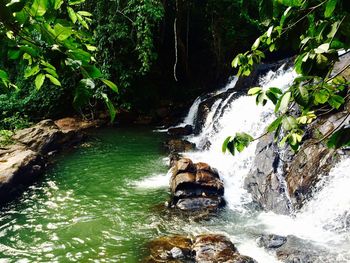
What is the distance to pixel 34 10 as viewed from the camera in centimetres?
94

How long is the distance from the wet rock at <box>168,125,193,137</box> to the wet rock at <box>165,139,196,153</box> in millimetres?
962

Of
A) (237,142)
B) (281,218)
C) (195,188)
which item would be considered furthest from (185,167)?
(237,142)

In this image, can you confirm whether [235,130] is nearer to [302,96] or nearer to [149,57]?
[149,57]

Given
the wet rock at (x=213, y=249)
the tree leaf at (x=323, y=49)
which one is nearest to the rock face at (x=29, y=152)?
the wet rock at (x=213, y=249)

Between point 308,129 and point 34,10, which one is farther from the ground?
point 34,10

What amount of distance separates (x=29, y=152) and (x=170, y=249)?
5.86m

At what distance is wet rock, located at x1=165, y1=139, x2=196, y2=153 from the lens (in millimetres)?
11204

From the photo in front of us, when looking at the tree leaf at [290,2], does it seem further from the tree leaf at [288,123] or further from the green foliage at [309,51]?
the tree leaf at [288,123]

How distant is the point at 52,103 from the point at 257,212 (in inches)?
418

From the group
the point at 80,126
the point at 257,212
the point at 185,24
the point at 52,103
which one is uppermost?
the point at 185,24

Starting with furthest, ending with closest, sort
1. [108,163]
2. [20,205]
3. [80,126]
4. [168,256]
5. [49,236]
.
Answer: [80,126] < [108,163] < [20,205] < [49,236] < [168,256]

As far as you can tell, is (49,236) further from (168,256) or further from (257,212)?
(257,212)

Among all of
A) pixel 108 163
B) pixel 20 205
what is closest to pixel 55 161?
pixel 108 163

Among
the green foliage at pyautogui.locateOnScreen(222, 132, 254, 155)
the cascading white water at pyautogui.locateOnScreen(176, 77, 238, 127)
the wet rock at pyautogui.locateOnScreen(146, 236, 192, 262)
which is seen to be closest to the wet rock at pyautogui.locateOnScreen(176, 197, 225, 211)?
the wet rock at pyautogui.locateOnScreen(146, 236, 192, 262)
